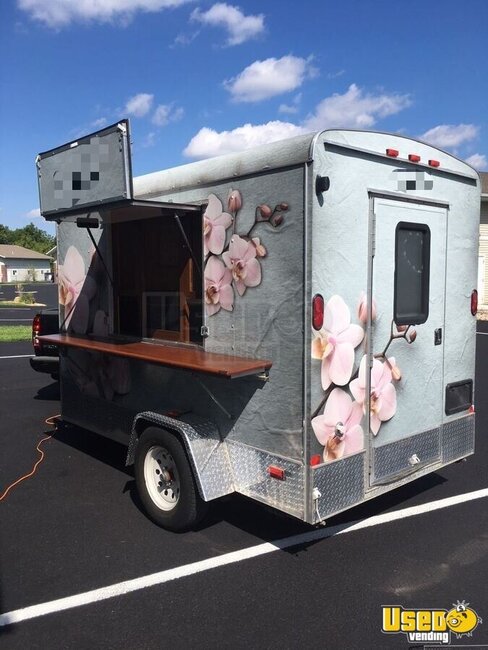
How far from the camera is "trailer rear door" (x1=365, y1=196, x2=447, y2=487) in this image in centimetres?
394

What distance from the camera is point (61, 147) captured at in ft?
15.1

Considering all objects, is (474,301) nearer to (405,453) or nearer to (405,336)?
(405,336)

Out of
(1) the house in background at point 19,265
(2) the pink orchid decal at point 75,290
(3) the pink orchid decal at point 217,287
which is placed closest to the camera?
(3) the pink orchid decal at point 217,287

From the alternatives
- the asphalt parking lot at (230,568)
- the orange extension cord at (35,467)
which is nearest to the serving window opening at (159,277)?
the asphalt parking lot at (230,568)

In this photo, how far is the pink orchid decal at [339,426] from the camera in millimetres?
3602

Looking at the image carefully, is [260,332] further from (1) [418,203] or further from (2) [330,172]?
(1) [418,203]

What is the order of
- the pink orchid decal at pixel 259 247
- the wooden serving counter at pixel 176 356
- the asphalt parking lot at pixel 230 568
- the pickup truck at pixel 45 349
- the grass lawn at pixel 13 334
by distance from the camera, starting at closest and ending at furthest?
1. the asphalt parking lot at pixel 230 568
2. the wooden serving counter at pixel 176 356
3. the pink orchid decal at pixel 259 247
4. the pickup truck at pixel 45 349
5. the grass lawn at pixel 13 334

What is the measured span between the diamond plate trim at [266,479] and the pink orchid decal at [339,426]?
25cm

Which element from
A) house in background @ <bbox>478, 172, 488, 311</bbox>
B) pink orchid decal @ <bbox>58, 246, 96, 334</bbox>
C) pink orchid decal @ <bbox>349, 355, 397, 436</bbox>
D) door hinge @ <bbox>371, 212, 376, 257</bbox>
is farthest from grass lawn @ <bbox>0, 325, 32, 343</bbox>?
house in background @ <bbox>478, 172, 488, 311</bbox>

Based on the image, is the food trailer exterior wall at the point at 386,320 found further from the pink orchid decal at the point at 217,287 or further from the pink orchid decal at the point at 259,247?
the pink orchid decal at the point at 217,287

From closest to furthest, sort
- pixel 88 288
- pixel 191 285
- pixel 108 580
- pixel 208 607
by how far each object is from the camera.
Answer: pixel 208 607
pixel 108 580
pixel 191 285
pixel 88 288

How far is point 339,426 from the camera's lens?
369 cm

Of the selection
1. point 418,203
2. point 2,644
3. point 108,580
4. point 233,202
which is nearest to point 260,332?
point 233,202

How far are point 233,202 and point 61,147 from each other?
1.66m
